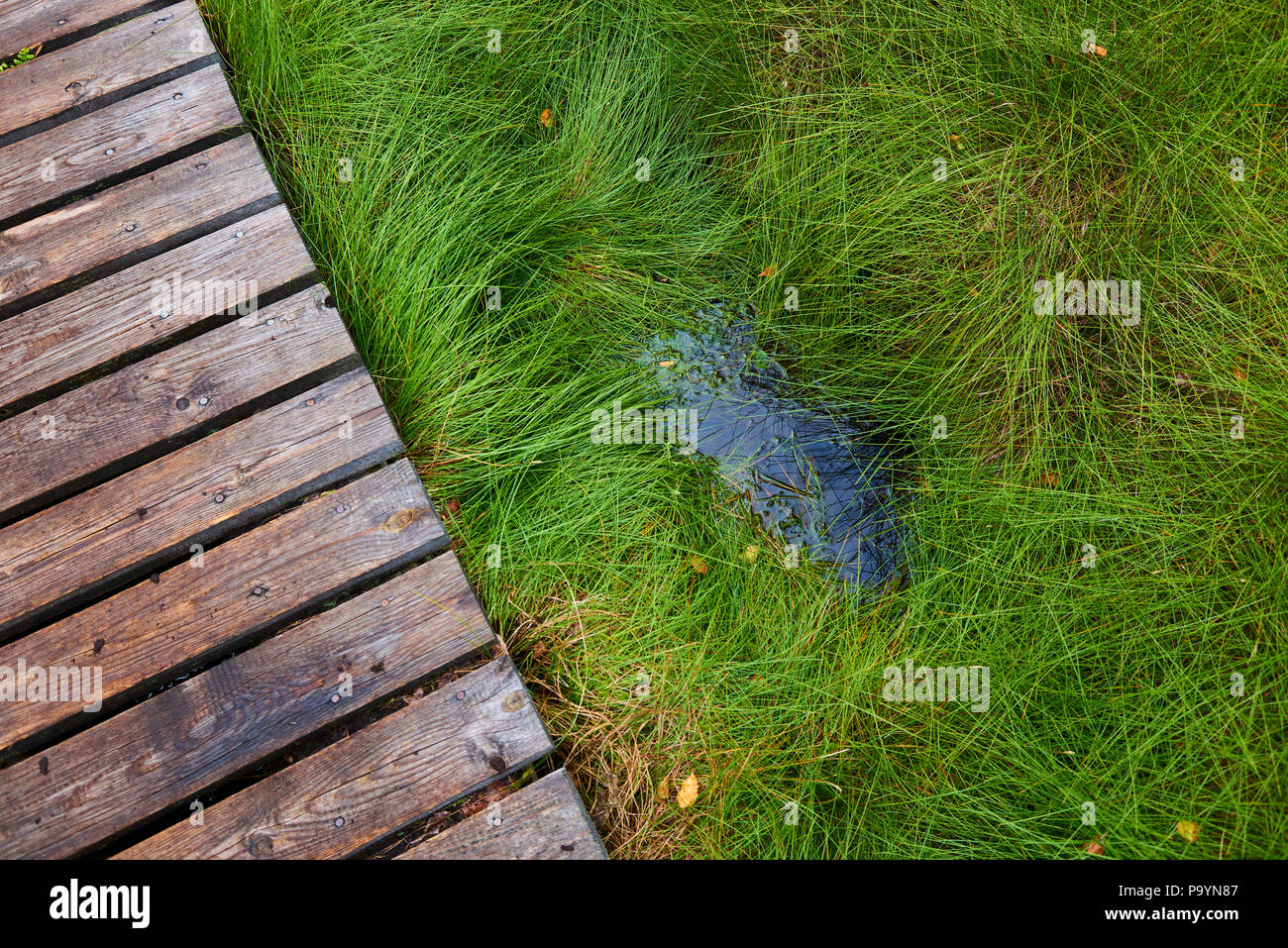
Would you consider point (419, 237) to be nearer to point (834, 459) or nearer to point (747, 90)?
point (747, 90)

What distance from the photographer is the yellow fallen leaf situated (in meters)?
1.98

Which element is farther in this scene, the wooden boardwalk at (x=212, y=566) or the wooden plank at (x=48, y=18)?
the wooden plank at (x=48, y=18)

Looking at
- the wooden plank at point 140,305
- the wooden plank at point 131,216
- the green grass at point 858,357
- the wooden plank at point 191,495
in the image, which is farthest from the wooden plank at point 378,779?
the wooden plank at point 131,216

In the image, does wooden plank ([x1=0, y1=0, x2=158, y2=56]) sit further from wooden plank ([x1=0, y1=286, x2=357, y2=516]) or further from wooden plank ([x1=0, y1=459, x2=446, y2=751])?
wooden plank ([x1=0, y1=459, x2=446, y2=751])

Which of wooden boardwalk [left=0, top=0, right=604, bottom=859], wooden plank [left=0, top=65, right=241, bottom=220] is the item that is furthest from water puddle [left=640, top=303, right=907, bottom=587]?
wooden plank [left=0, top=65, right=241, bottom=220]

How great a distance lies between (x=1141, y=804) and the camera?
1.90 meters

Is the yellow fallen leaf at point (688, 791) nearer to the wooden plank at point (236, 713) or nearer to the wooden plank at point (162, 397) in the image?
the wooden plank at point (236, 713)

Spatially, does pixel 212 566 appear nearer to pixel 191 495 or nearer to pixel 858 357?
pixel 191 495

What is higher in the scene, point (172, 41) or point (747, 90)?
point (172, 41)

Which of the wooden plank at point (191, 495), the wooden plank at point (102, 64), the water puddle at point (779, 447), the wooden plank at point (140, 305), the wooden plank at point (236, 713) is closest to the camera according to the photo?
the wooden plank at point (236, 713)

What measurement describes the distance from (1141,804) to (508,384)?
2.04 meters

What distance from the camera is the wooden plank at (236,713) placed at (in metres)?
1.79

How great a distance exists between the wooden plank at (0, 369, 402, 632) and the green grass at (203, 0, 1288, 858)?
0.18 m
